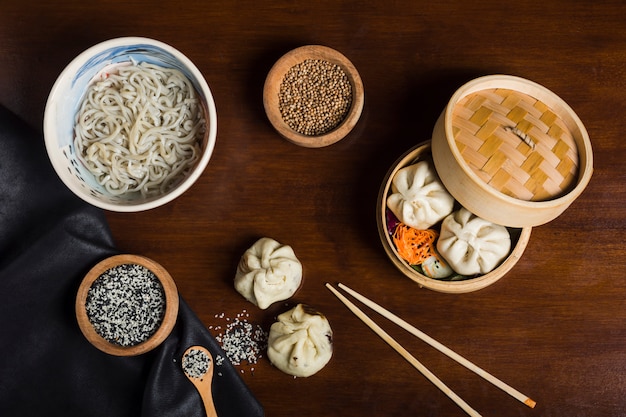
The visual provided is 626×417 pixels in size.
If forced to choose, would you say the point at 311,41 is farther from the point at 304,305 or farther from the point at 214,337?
the point at 214,337

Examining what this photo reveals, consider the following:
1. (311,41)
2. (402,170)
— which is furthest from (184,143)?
(402,170)

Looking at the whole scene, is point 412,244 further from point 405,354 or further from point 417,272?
point 405,354

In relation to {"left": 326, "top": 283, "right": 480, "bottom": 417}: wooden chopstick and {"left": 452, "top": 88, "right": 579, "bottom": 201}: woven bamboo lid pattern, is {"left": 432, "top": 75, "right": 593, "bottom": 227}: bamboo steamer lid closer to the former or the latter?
{"left": 452, "top": 88, "right": 579, "bottom": 201}: woven bamboo lid pattern

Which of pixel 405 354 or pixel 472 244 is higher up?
pixel 472 244

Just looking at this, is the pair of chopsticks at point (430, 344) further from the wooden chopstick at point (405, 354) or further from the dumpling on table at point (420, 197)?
the dumpling on table at point (420, 197)

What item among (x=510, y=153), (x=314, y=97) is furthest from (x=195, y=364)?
(x=510, y=153)
